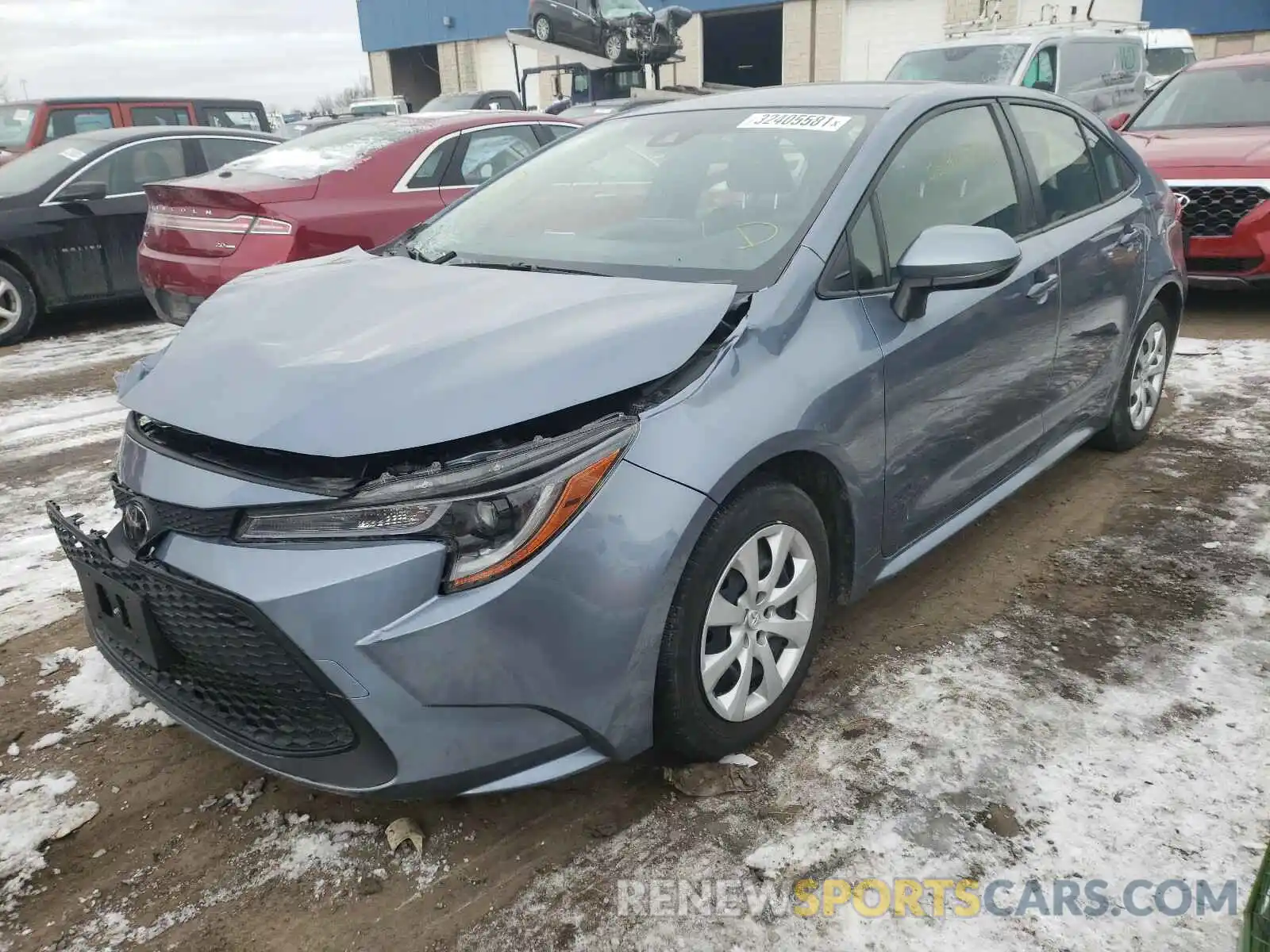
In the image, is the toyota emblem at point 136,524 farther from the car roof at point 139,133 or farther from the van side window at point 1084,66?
the van side window at point 1084,66

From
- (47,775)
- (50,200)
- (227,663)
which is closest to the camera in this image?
(227,663)

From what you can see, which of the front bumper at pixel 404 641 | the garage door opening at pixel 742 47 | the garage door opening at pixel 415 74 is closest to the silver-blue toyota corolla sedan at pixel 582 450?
the front bumper at pixel 404 641

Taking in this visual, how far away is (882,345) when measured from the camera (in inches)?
101

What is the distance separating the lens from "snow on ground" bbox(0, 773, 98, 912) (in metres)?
2.14

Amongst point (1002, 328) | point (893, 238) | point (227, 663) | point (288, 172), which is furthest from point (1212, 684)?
point (288, 172)

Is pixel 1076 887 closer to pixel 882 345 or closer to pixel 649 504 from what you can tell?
pixel 649 504

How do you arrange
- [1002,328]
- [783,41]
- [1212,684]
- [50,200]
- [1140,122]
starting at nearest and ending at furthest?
[1212,684]
[1002,328]
[50,200]
[1140,122]
[783,41]

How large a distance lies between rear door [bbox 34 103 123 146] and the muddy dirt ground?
922cm

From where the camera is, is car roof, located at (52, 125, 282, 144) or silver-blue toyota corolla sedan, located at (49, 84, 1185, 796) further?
car roof, located at (52, 125, 282, 144)

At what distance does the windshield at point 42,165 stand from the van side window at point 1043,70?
9122 mm

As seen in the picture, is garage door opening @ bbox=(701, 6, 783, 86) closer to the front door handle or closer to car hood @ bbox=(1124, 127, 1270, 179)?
car hood @ bbox=(1124, 127, 1270, 179)

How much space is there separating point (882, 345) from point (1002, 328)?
0.71 meters

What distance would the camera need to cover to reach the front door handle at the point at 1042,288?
3191mm

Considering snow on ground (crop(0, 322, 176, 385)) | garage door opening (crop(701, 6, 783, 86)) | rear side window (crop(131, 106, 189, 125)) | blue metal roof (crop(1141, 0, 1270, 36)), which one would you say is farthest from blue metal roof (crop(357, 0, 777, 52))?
snow on ground (crop(0, 322, 176, 385))
